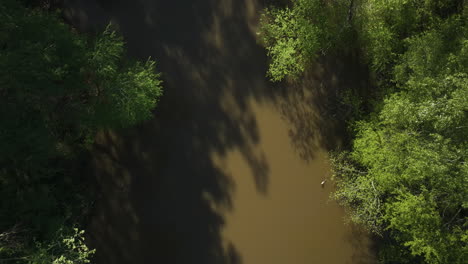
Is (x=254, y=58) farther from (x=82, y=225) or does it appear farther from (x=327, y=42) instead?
(x=82, y=225)

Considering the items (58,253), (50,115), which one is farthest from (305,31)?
(58,253)

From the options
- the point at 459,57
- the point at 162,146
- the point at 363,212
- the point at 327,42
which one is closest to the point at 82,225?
the point at 162,146

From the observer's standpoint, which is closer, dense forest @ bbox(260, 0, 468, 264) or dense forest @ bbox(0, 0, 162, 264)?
dense forest @ bbox(0, 0, 162, 264)

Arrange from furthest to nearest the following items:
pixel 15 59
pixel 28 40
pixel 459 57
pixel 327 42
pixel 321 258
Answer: pixel 321 258, pixel 327 42, pixel 459 57, pixel 28 40, pixel 15 59

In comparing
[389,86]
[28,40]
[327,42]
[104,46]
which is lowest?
[389,86]

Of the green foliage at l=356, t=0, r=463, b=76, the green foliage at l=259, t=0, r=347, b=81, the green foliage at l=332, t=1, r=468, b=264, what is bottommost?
the green foliage at l=332, t=1, r=468, b=264

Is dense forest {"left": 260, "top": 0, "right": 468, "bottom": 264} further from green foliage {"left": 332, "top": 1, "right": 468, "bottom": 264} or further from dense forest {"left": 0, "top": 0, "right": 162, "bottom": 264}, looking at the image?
dense forest {"left": 0, "top": 0, "right": 162, "bottom": 264}

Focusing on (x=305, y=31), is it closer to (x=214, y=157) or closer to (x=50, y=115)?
(x=214, y=157)

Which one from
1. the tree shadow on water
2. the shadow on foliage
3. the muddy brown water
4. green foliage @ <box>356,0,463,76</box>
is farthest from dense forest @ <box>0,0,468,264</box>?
the tree shadow on water
